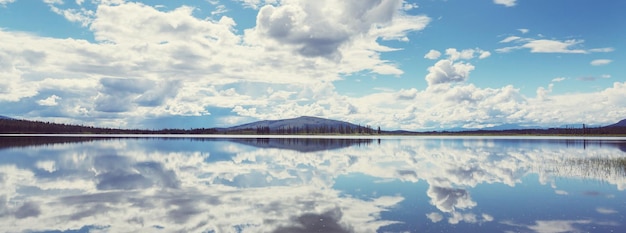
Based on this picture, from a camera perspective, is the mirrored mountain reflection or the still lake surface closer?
the still lake surface

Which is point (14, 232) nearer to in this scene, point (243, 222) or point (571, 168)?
point (243, 222)

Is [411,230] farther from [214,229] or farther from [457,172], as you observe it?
[457,172]

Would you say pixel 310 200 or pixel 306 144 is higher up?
pixel 306 144

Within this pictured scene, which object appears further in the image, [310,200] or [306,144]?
[306,144]

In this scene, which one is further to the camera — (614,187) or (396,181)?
(396,181)

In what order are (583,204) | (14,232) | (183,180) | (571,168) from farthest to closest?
(571,168) < (183,180) < (583,204) < (14,232)

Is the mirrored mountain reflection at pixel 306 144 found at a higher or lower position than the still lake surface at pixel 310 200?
higher

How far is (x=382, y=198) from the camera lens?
25156 millimetres

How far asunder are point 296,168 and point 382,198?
1669cm

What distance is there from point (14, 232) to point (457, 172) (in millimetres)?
32893

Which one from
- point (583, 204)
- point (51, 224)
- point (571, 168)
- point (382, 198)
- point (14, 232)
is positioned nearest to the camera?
point (14, 232)

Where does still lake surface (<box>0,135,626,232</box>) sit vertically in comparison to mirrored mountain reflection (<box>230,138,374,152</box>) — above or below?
below

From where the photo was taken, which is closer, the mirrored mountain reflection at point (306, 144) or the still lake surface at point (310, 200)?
the still lake surface at point (310, 200)

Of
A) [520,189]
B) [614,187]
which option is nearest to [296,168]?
[520,189]
